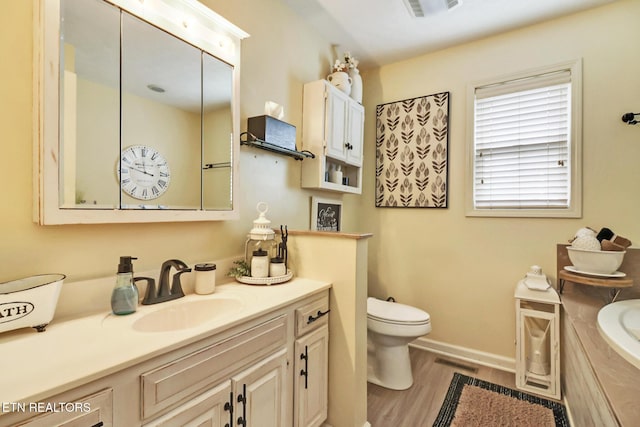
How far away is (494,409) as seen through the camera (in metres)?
1.86

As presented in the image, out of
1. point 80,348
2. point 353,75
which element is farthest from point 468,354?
point 80,348

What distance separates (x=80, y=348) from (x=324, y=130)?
1.79m

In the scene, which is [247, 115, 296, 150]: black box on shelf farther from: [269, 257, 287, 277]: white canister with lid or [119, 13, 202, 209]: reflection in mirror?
[269, 257, 287, 277]: white canister with lid

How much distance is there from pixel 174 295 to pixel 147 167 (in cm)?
57

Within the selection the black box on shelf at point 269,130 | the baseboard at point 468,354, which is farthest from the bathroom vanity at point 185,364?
the baseboard at point 468,354

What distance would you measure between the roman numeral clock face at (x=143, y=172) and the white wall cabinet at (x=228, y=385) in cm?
71

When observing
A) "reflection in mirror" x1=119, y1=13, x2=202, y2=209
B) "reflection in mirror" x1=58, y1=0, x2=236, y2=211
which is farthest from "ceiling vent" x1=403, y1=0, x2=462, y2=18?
"reflection in mirror" x1=119, y1=13, x2=202, y2=209

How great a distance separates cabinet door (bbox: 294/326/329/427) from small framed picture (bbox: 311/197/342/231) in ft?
3.28

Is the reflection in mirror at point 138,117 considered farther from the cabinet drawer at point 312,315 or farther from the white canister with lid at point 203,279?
the cabinet drawer at point 312,315

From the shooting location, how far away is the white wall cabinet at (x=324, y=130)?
2178 mm

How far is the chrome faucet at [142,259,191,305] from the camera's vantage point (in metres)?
1.25

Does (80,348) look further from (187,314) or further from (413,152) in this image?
(413,152)

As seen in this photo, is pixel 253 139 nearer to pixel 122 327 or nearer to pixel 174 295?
pixel 174 295

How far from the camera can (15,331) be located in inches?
37.0
